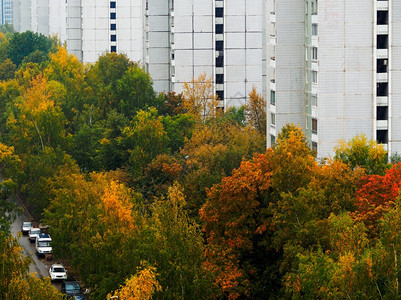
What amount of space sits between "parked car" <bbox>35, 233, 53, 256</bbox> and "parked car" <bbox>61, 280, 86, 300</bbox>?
11.2 metres

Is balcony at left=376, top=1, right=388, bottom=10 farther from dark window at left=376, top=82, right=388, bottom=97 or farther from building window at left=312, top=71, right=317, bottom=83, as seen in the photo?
building window at left=312, top=71, right=317, bottom=83

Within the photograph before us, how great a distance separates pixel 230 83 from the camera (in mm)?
106938

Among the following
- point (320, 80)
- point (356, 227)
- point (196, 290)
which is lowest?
point (196, 290)

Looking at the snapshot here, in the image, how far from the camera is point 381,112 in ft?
228

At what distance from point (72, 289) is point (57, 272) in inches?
234

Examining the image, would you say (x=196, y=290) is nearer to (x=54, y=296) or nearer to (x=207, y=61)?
(x=54, y=296)

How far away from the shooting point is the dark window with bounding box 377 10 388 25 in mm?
68375

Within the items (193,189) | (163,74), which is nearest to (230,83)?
(163,74)

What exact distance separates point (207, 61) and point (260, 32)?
6.06 m

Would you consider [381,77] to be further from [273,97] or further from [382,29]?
[273,97]

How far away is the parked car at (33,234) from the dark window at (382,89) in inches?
1075

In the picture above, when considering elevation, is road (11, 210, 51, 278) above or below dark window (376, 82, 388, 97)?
below

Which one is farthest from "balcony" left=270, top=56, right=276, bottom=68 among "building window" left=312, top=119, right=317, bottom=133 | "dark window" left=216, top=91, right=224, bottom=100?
"dark window" left=216, top=91, right=224, bottom=100

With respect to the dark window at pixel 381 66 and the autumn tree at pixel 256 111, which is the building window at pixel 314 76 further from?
the autumn tree at pixel 256 111
